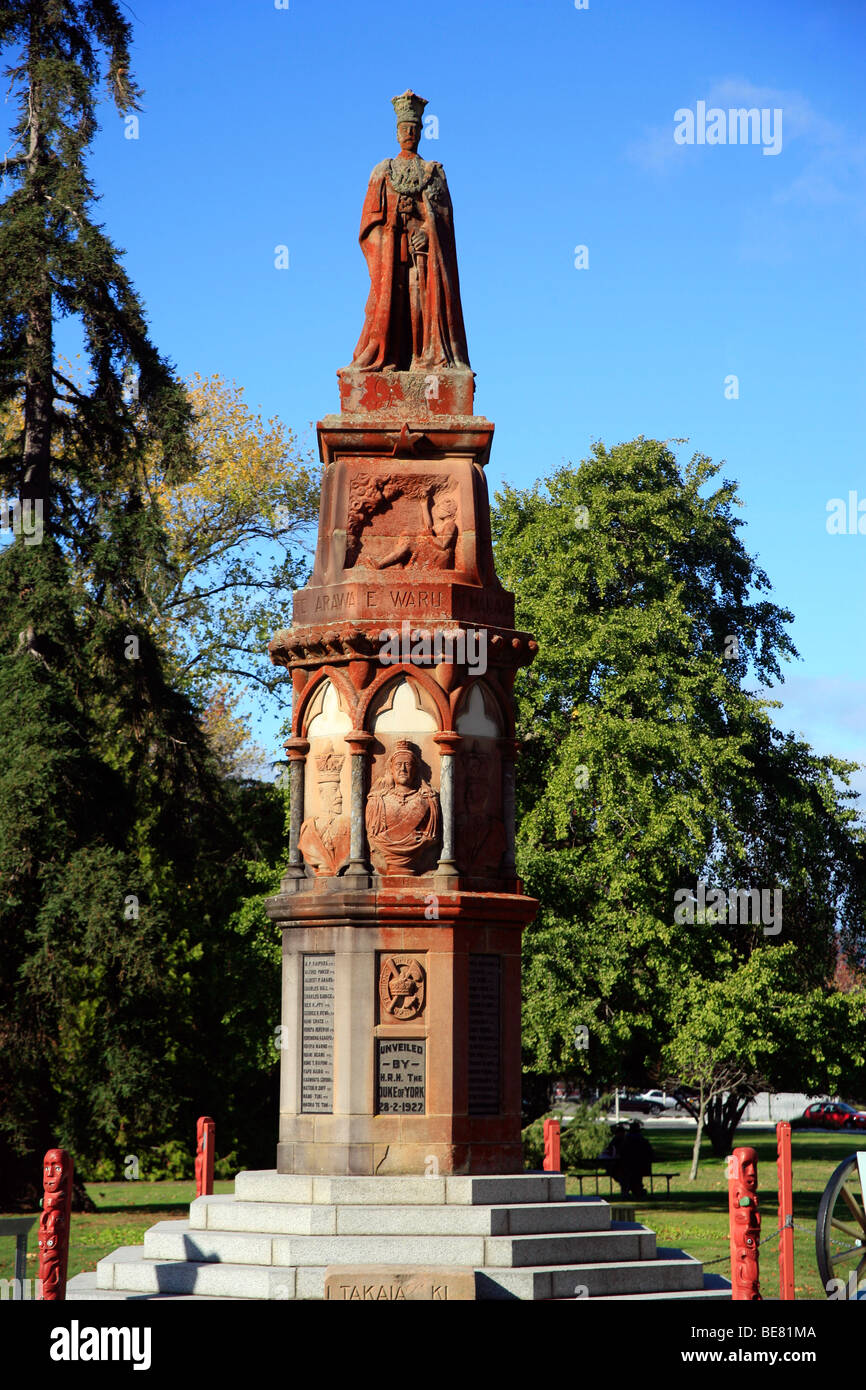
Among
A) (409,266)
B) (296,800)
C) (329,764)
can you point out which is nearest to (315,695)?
(329,764)

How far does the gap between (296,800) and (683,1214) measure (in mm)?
13128

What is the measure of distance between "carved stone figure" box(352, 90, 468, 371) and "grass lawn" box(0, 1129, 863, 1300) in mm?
9450

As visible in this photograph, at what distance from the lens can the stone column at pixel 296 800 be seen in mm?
14828

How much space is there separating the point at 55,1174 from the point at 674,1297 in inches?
189

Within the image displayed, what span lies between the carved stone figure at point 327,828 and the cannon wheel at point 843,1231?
4837 millimetres

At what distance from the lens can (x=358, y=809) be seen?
566 inches

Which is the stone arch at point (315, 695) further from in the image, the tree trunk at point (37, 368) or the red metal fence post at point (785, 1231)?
the tree trunk at point (37, 368)

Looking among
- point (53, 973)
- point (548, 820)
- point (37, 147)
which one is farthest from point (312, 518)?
point (53, 973)

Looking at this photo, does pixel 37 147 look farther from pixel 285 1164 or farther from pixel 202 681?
pixel 285 1164

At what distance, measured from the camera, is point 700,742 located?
30359 mm

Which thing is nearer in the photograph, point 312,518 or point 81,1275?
point 81,1275

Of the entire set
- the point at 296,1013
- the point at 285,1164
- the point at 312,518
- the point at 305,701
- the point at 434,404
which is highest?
the point at 312,518

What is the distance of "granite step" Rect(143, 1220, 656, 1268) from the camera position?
40.5 ft

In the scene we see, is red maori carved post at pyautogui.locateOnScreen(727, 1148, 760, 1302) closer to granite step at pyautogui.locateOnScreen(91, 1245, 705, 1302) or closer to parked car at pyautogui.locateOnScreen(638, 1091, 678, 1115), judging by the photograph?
granite step at pyautogui.locateOnScreen(91, 1245, 705, 1302)
